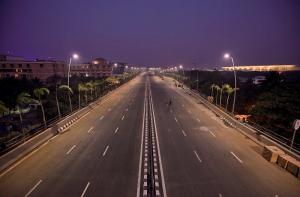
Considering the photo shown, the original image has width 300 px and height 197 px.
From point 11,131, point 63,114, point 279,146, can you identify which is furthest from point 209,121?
point 11,131

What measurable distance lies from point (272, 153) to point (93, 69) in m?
159

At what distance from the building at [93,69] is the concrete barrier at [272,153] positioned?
156 metres

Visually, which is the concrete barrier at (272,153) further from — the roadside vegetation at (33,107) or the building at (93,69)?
the building at (93,69)

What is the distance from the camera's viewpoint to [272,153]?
20.3 m

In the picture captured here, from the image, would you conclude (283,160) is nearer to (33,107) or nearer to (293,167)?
(293,167)

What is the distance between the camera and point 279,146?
22.5 metres

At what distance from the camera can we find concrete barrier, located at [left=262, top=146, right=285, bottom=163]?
20.2 meters

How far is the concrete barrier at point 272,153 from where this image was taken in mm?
20202

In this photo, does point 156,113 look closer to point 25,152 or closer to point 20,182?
point 25,152

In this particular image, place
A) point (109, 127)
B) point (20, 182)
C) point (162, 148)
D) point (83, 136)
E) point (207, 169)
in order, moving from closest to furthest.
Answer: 1. point (20, 182)
2. point (207, 169)
3. point (162, 148)
4. point (83, 136)
5. point (109, 127)

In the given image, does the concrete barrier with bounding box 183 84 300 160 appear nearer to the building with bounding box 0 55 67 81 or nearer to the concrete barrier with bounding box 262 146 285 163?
the concrete barrier with bounding box 262 146 285 163

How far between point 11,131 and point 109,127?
57.0ft

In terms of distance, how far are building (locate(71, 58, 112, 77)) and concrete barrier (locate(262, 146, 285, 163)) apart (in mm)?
155580

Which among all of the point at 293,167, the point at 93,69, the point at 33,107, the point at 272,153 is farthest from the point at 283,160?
the point at 93,69
